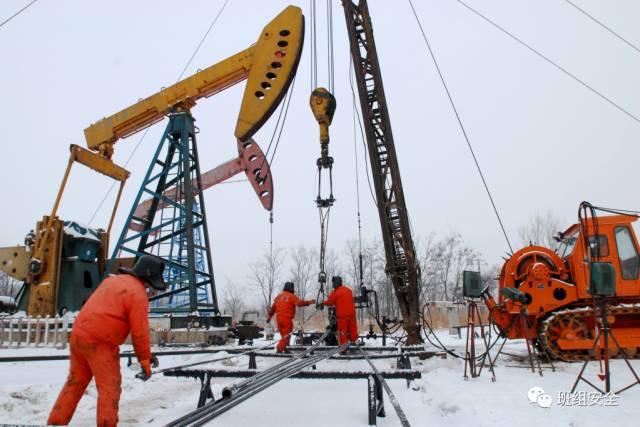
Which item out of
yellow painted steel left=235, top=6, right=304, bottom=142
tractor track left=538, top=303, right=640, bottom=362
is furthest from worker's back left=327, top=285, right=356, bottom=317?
yellow painted steel left=235, top=6, right=304, bottom=142

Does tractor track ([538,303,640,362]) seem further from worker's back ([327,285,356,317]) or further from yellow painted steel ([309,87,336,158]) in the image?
yellow painted steel ([309,87,336,158])

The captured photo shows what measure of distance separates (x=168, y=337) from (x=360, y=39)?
9405 mm

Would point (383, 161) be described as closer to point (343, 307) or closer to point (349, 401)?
point (343, 307)

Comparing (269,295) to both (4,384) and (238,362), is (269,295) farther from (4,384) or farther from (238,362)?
(4,384)

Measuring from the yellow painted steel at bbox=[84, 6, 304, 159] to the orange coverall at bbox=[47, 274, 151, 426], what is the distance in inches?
338

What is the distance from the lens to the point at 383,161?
37.9 feet

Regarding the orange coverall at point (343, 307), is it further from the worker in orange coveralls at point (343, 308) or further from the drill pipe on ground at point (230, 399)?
the drill pipe on ground at point (230, 399)

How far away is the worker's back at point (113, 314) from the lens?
3.45m

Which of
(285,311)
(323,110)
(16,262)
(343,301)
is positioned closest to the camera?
(285,311)

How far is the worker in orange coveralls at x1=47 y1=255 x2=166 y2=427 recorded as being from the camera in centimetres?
343

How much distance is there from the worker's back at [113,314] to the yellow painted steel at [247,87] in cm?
854
